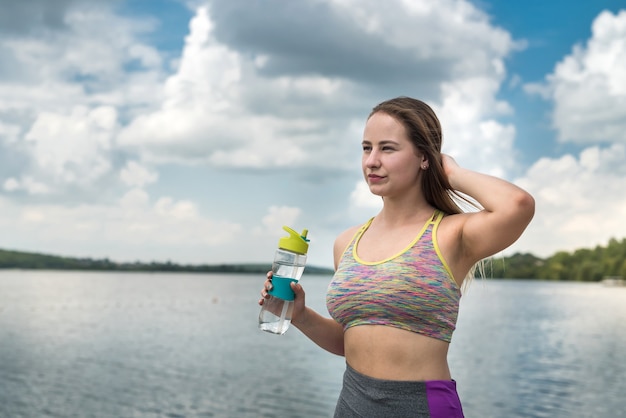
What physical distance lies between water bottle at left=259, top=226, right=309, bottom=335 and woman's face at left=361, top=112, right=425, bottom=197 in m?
0.41

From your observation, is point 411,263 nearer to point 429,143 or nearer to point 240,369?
point 429,143

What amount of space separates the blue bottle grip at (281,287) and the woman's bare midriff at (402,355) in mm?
416

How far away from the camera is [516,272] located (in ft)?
593

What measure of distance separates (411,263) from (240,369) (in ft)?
97.9

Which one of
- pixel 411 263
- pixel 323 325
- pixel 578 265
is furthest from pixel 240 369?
pixel 578 265

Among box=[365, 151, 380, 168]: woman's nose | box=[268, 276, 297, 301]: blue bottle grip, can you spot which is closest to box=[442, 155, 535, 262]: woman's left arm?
box=[365, 151, 380, 168]: woman's nose

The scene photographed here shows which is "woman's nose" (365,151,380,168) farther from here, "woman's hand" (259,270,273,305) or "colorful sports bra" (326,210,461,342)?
"woman's hand" (259,270,273,305)

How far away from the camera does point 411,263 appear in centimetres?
266

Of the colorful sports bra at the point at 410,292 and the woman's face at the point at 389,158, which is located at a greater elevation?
the woman's face at the point at 389,158

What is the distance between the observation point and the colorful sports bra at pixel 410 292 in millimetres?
2625

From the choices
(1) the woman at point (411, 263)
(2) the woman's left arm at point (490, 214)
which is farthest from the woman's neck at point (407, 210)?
(2) the woman's left arm at point (490, 214)

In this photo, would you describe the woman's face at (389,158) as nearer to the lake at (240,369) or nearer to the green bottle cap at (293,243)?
the green bottle cap at (293,243)

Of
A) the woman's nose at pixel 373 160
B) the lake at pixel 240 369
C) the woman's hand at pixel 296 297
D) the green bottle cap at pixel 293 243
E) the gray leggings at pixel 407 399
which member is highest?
the woman's nose at pixel 373 160

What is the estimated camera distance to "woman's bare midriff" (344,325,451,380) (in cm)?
262
